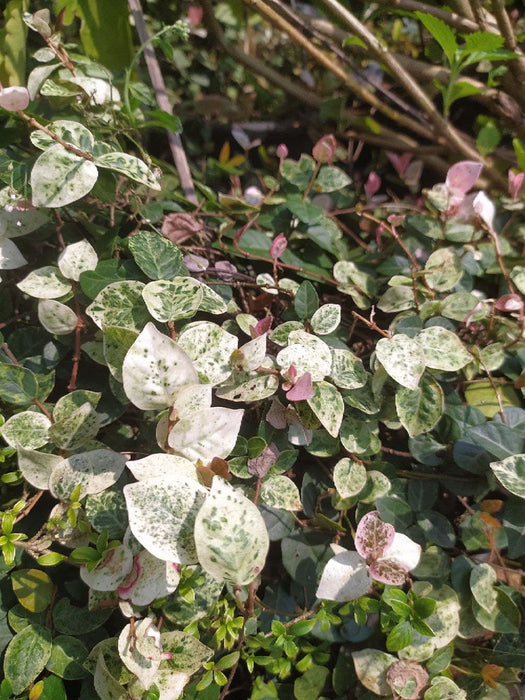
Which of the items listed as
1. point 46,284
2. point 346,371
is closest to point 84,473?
point 46,284

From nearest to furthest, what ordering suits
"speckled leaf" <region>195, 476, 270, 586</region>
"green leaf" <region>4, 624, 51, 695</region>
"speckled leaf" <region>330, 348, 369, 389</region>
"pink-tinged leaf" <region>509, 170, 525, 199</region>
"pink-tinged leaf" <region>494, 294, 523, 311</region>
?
"speckled leaf" <region>195, 476, 270, 586</region>, "green leaf" <region>4, 624, 51, 695</region>, "speckled leaf" <region>330, 348, 369, 389</region>, "pink-tinged leaf" <region>494, 294, 523, 311</region>, "pink-tinged leaf" <region>509, 170, 525, 199</region>

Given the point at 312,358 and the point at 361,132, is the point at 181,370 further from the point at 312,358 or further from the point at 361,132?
the point at 361,132

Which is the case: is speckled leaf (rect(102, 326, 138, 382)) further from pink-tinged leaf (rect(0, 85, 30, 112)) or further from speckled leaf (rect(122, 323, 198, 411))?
pink-tinged leaf (rect(0, 85, 30, 112))

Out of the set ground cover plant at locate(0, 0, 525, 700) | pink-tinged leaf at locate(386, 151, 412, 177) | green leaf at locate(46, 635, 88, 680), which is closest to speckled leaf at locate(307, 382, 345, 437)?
ground cover plant at locate(0, 0, 525, 700)

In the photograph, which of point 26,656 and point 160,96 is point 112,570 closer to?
point 26,656

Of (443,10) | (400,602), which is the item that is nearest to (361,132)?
(443,10)

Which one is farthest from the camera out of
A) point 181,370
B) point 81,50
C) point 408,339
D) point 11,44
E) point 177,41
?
point 177,41

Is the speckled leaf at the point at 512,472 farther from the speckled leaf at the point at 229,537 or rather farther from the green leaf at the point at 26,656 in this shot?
the green leaf at the point at 26,656
